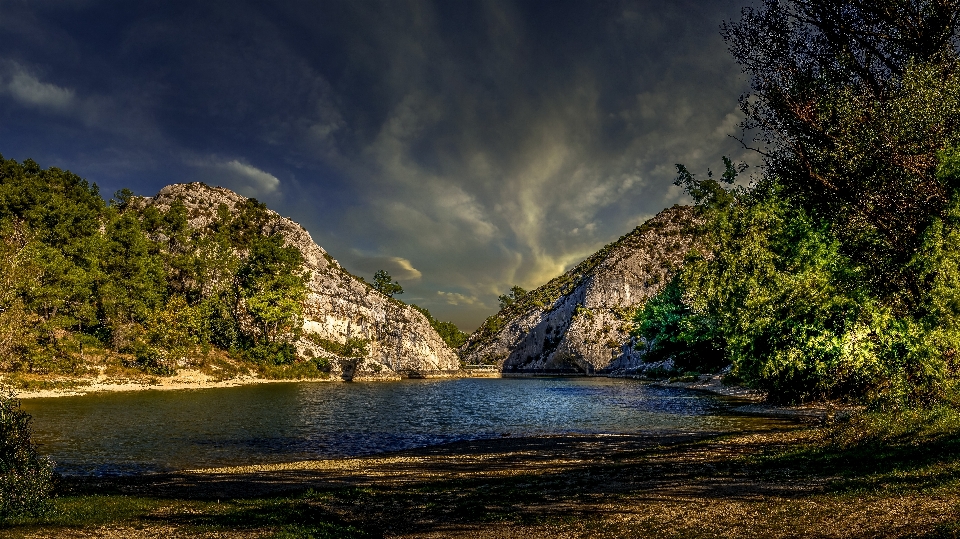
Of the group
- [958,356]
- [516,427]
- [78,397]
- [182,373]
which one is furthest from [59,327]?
[958,356]

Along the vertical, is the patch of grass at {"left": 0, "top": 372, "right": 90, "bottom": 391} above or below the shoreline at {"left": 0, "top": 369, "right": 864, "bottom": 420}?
above

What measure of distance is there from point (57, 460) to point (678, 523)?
32.0m

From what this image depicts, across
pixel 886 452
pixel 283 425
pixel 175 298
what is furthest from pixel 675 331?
pixel 175 298

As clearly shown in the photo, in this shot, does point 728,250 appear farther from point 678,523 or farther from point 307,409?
point 307,409

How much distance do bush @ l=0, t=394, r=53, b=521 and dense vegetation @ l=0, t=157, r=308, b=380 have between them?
66.7 metres

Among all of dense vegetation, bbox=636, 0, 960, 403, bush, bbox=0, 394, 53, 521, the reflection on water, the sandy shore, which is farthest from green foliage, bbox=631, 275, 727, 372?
the sandy shore

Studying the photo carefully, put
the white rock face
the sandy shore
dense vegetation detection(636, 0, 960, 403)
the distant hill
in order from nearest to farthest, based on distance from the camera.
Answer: dense vegetation detection(636, 0, 960, 403) → the sandy shore → the distant hill → the white rock face

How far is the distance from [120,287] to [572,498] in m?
113

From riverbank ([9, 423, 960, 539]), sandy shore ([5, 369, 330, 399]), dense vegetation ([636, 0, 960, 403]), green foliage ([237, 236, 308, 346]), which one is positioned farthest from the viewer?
green foliage ([237, 236, 308, 346])

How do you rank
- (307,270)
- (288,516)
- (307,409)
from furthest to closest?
(307,270) < (307,409) < (288,516)

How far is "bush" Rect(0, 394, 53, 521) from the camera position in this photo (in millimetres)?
14398

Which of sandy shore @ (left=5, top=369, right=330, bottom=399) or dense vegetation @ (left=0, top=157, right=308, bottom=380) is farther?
dense vegetation @ (left=0, top=157, right=308, bottom=380)

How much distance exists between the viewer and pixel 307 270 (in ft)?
509

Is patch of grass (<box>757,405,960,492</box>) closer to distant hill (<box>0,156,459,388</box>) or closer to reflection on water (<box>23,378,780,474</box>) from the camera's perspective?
reflection on water (<box>23,378,780,474</box>)
